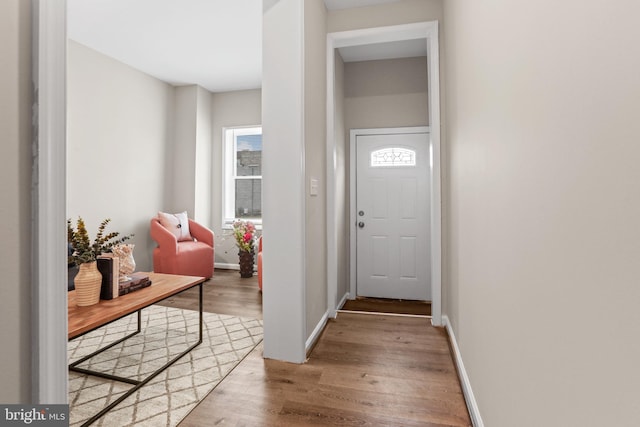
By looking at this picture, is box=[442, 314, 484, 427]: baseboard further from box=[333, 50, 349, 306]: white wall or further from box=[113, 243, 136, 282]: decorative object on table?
box=[113, 243, 136, 282]: decorative object on table

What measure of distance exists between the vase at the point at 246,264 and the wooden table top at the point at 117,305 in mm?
2227

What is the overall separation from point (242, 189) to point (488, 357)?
478 cm

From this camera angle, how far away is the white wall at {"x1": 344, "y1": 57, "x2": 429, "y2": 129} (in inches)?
153

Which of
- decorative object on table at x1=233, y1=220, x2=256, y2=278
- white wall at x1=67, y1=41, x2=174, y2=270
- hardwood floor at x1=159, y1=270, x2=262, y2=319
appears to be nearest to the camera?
hardwood floor at x1=159, y1=270, x2=262, y2=319

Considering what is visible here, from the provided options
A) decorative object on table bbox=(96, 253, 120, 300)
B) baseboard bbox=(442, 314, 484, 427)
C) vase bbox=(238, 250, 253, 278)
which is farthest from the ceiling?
baseboard bbox=(442, 314, 484, 427)

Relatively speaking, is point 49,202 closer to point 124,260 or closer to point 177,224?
point 124,260

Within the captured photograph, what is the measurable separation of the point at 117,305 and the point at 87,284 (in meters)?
0.21

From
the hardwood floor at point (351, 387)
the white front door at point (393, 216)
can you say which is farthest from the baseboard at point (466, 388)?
the white front door at point (393, 216)

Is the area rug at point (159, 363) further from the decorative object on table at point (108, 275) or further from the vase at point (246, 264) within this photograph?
the vase at point (246, 264)

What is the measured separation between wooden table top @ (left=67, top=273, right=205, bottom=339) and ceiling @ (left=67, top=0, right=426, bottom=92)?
2.56 meters

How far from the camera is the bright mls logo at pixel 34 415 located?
2.06 feet

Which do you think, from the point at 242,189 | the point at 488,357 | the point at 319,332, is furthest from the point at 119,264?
the point at 242,189

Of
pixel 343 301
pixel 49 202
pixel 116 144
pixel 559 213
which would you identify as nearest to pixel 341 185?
pixel 343 301

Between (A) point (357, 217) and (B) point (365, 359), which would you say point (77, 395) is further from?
(A) point (357, 217)
